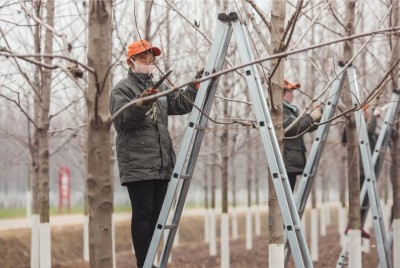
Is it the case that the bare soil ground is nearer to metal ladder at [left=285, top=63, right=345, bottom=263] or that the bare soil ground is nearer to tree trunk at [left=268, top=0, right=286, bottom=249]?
metal ladder at [left=285, top=63, right=345, bottom=263]

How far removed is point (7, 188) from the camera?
3125 centimetres

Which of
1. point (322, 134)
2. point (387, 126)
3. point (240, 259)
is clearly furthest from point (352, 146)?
point (240, 259)

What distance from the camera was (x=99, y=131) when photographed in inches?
142

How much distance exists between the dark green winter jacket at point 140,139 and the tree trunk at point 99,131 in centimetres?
140

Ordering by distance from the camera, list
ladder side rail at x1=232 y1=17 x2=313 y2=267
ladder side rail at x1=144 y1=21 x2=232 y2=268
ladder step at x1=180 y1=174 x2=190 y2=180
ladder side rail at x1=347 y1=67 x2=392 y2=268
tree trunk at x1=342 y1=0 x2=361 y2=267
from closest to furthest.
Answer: ladder side rail at x1=232 y1=17 x2=313 y2=267, ladder side rail at x1=144 y1=21 x2=232 y2=268, ladder step at x1=180 y1=174 x2=190 y2=180, ladder side rail at x1=347 y1=67 x2=392 y2=268, tree trunk at x1=342 y1=0 x2=361 y2=267

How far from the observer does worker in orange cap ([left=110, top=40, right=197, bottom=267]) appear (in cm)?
520

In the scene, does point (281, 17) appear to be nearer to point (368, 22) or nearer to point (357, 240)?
point (357, 240)

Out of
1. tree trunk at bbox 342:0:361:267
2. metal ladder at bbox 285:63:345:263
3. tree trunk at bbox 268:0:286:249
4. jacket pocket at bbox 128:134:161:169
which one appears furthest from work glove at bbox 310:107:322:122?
jacket pocket at bbox 128:134:161:169

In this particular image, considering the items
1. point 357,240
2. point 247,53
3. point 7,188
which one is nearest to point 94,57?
point 247,53

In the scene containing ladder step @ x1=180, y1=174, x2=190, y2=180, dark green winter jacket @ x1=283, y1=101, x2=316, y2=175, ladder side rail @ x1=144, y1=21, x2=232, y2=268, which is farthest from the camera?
dark green winter jacket @ x1=283, y1=101, x2=316, y2=175

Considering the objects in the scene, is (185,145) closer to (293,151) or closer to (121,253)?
(293,151)

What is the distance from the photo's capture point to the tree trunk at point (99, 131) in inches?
142

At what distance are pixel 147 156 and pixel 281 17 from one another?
1463 millimetres

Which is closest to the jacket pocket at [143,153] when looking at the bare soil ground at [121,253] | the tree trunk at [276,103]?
the tree trunk at [276,103]
